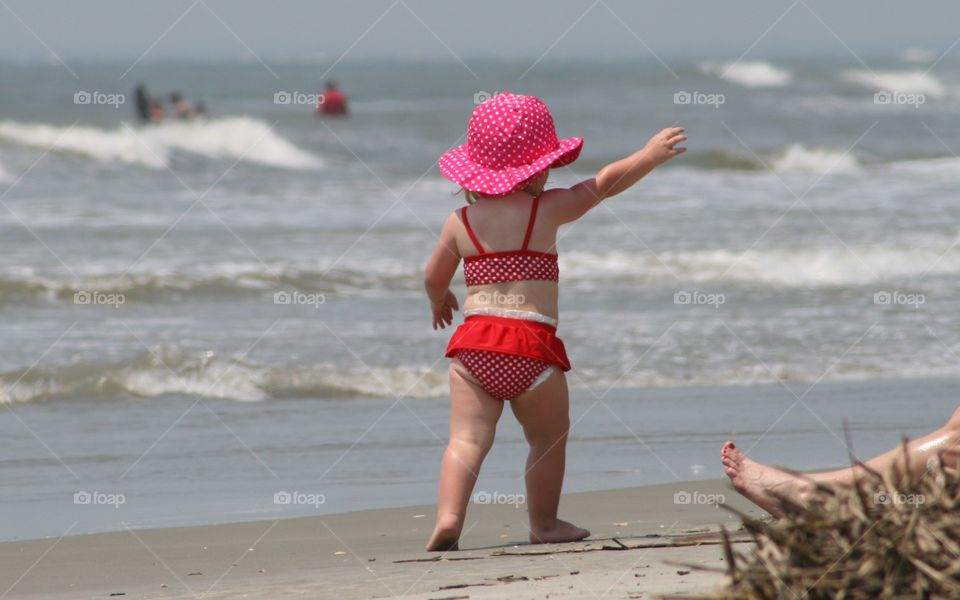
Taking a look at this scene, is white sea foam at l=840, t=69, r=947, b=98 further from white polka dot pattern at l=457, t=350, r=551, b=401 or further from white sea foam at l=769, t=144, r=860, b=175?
white polka dot pattern at l=457, t=350, r=551, b=401

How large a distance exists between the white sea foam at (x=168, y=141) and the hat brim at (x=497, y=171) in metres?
15.5

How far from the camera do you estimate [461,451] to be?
4.01m

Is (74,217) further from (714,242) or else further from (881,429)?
(881,429)

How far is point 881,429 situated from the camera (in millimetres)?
5965

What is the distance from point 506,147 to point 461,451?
93cm

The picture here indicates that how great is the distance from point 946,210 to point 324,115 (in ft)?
58.5

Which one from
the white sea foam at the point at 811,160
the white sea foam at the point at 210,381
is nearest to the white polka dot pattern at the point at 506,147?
the white sea foam at the point at 210,381

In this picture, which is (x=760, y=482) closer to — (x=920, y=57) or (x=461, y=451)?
(x=461, y=451)

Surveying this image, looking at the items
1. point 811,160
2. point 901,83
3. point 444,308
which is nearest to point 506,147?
point 444,308

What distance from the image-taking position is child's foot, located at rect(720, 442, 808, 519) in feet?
11.9

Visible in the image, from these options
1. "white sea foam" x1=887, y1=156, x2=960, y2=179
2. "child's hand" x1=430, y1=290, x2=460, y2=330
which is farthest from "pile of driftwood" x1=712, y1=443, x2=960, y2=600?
"white sea foam" x1=887, y1=156, x2=960, y2=179

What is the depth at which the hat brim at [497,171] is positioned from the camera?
400cm

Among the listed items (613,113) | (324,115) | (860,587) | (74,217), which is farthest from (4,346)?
(613,113)

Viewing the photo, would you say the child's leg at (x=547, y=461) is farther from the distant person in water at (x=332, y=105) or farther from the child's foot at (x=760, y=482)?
the distant person in water at (x=332, y=105)
